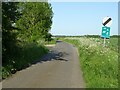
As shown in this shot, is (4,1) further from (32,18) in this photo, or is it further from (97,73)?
(32,18)

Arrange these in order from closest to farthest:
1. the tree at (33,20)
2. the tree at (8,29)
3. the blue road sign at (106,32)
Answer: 1. the tree at (8,29)
2. the blue road sign at (106,32)
3. the tree at (33,20)

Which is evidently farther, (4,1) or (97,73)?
(4,1)

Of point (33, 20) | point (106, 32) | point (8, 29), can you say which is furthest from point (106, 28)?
point (33, 20)

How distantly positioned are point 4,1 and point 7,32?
5.44 ft

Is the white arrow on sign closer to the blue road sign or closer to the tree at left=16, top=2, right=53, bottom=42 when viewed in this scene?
the blue road sign

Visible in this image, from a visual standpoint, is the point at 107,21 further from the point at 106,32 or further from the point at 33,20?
the point at 33,20

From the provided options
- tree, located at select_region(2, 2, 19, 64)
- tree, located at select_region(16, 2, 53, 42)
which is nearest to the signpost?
tree, located at select_region(2, 2, 19, 64)

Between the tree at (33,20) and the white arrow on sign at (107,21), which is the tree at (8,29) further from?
the tree at (33,20)

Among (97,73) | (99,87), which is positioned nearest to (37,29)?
(97,73)

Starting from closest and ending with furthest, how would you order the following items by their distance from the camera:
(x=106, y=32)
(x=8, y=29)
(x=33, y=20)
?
(x=8, y=29), (x=106, y=32), (x=33, y=20)

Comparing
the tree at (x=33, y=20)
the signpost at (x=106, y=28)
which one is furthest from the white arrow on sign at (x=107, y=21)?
the tree at (x=33, y=20)

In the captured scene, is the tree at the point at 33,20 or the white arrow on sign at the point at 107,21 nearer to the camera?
the white arrow on sign at the point at 107,21

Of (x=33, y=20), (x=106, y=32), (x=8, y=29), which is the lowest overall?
(x=106, y=32)

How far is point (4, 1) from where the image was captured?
18188 millimetres
